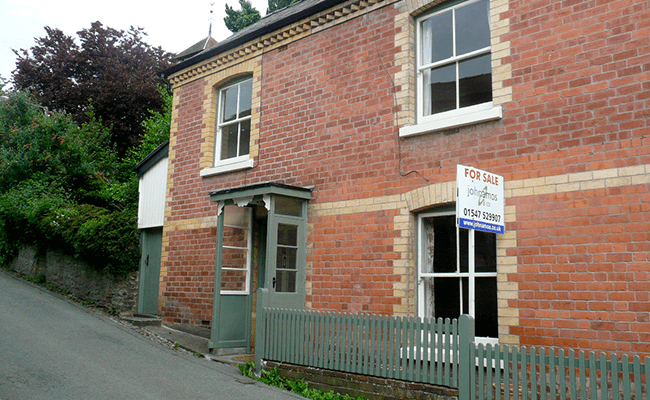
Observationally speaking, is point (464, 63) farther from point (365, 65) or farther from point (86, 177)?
point (86, 177)

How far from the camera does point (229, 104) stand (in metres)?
11.7

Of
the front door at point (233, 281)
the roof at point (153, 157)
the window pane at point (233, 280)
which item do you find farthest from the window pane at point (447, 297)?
the roof at point (153, 157)

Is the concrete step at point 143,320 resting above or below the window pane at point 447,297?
below

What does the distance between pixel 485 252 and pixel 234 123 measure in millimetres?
6211

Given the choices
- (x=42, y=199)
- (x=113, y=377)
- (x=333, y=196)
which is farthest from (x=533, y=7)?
(x=42, y=199)

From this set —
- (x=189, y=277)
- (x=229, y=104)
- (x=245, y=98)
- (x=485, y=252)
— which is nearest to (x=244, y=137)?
(x=245, y=98)

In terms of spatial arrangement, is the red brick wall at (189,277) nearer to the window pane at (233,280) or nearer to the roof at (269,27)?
the window pane at (233,280)

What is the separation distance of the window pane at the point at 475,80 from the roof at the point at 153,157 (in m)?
7.93

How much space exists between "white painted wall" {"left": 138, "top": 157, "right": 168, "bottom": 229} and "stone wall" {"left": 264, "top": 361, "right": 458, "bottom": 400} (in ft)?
20.4

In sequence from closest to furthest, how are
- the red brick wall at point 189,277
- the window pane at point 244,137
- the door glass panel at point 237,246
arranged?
the door glass panel at point 237,246
the red brick wall at point 189,277
the window pane at point 244,137

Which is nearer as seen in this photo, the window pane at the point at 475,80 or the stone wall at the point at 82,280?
the window pane at the point at 475,80

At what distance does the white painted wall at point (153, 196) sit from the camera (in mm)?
13109

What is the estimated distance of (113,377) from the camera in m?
7.46

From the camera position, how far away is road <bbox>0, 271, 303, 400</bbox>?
682cm
